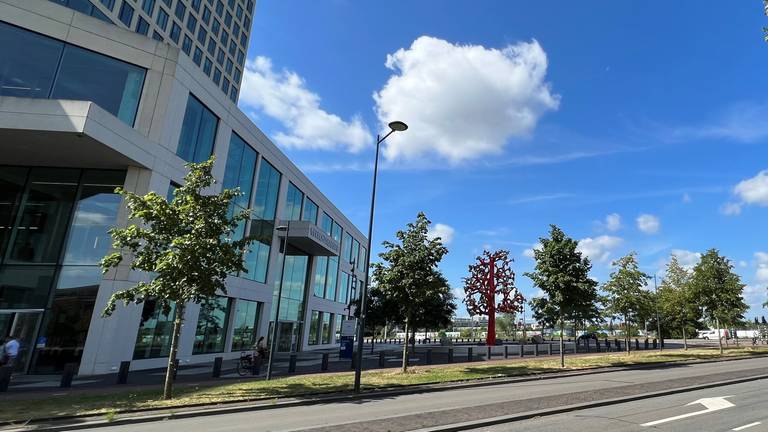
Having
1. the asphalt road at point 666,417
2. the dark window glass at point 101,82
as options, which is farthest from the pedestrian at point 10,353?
the asphalt road at point 666,417

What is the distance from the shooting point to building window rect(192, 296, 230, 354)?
25109mm

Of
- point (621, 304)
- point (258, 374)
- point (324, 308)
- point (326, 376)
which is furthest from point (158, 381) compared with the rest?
point (324, 308)

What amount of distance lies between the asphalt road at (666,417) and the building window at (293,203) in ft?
96.0

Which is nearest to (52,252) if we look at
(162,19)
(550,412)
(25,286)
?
(25,286)

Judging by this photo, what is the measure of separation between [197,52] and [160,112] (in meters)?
32.1

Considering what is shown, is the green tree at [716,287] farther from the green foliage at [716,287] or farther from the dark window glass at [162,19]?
the dark window glass at [162,19]

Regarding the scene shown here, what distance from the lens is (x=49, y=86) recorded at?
62.5ft

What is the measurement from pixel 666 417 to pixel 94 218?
23504 millimetres

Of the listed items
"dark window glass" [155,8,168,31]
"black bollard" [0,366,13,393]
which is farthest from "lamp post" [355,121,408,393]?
"dark window glass" [155,8,168,31]

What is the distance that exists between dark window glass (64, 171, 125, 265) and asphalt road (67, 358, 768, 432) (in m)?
13.5

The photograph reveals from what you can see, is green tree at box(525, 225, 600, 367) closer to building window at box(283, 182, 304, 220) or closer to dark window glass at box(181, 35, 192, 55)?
building window at box(283, 182, 304, 220)

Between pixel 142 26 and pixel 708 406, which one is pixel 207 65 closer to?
pixel 142 26

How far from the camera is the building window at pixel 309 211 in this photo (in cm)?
4120

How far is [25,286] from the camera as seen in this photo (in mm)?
19484
